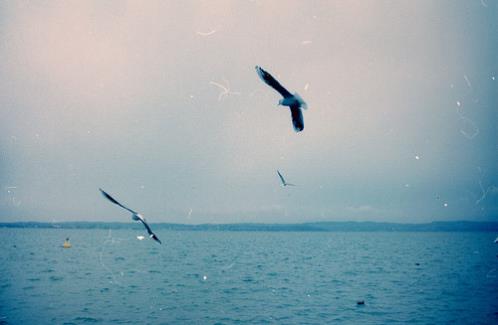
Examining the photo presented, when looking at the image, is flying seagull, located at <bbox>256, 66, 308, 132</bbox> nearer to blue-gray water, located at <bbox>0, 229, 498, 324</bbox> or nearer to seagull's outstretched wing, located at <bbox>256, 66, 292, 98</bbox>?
seagull's outstretched wing, located at <bbox>256, 66, 292, 98</bbox>

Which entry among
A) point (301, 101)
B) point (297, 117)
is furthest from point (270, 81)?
point (297, 117)

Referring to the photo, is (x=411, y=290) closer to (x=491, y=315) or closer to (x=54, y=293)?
(x=491, y=315)

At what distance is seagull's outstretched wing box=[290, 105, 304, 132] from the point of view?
905 centimetres

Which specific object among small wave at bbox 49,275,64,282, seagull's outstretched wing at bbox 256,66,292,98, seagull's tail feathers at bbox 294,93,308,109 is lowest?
small wave at bbox 49,275,64,282

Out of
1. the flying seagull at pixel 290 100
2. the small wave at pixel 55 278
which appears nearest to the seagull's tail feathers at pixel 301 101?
the flying seagull at pixel 290 100

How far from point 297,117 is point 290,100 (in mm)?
385

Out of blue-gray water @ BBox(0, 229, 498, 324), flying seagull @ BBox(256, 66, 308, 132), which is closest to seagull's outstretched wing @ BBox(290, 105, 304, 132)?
flying seagull @ BBox(256, 66, 308, 132)

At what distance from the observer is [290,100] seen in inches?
353

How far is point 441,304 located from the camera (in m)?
27.2

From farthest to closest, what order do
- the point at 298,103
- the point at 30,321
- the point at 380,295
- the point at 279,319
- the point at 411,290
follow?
1. the point at 411,290
2. the point at 380,295
3. the point at 279,319
4. the point at 30,321
5. the point at 298,103

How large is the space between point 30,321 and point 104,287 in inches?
411

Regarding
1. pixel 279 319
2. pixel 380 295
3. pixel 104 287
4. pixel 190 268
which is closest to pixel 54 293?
pixel 104 287

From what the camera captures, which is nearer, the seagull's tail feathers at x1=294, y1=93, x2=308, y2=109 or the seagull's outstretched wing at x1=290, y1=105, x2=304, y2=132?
the seagull's tail feathers at x1=294, y1=93, x2=308, y2=109

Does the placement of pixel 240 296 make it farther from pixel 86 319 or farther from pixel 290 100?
pixel 290 100
